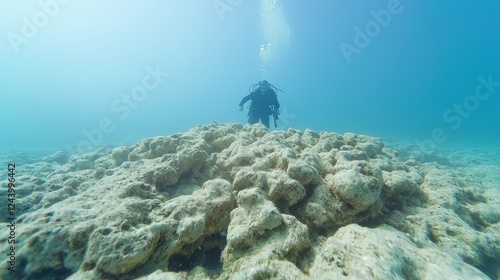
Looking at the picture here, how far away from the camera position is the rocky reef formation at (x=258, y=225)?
2.24 meters

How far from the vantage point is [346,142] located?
241 inches

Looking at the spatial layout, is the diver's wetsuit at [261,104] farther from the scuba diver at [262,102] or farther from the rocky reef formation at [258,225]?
the rocky reef formation at [258,225]

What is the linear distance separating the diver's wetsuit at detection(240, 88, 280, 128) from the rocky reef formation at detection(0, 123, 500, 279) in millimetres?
7632

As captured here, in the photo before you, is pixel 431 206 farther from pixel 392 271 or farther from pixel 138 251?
pixel 138 251

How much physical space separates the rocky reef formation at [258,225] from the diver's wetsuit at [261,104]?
7632mm

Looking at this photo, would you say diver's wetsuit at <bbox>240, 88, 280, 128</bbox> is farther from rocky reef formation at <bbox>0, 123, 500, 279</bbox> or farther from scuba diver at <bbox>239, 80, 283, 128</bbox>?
rocky reef formation at <bbox>0, 123, 500, 279</bbox>

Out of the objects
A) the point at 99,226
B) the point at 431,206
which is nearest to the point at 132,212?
the point at 99,226

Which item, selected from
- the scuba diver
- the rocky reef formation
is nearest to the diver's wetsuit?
the scuba diver

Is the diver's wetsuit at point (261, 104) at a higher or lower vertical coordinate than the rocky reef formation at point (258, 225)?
higher

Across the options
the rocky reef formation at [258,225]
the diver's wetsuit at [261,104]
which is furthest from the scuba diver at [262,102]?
the rocky reef formation at [258,225]

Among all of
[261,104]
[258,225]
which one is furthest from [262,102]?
[258,225]

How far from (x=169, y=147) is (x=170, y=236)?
324 cm

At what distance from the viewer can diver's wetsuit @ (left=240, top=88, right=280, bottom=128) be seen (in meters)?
12.2

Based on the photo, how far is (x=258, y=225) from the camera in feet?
8.52
